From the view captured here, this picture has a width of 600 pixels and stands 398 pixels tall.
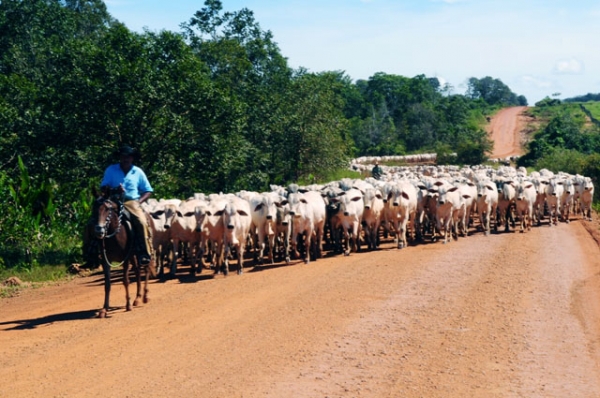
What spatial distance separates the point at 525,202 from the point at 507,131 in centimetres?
6779

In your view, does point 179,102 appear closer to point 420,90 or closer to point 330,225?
point 330,225

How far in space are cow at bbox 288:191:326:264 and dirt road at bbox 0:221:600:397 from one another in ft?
7.35

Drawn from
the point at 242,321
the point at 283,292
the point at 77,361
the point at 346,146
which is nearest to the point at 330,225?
the point at 283,292

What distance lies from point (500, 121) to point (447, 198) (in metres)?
79.3

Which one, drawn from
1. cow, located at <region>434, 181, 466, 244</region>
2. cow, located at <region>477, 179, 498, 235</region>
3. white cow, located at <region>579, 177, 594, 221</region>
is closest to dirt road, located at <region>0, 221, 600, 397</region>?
cow, located at <region>434, 181, 466, 244</region>

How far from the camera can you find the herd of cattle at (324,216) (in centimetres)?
1652

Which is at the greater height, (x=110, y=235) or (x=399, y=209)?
(x=110, y=235)

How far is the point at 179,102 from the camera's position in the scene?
20484mm

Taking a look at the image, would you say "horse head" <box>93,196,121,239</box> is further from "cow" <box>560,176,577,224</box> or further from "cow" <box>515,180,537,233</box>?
"cow" <box>560,176,577,224</box>

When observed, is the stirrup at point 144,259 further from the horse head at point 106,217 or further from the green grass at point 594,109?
the green grass at point 594,109

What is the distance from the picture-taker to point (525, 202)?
23.4 metres

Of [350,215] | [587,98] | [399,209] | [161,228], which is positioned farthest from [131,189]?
[587,98]

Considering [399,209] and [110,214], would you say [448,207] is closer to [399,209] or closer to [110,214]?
[399,209]

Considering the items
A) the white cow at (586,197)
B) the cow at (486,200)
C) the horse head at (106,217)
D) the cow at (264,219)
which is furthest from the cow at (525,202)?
the horse head at (106,217)
